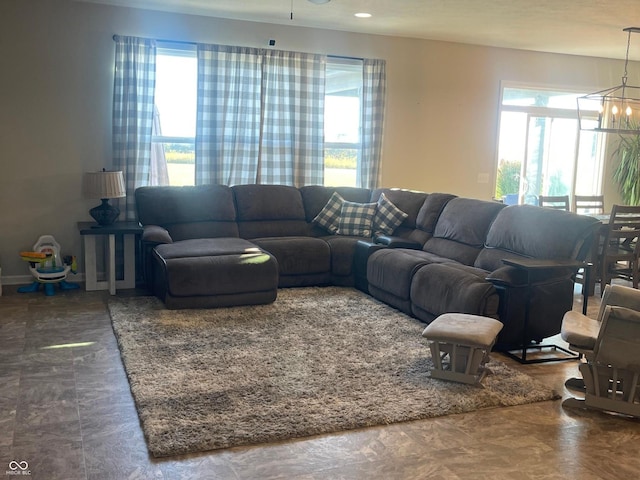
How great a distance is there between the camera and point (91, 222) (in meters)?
5.61

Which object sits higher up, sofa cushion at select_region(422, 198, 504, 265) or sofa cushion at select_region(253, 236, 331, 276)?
sofa cushion at select_region(422, 198, 504, 265)

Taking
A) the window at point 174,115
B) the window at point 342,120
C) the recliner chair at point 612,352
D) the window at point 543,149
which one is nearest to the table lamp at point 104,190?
the window at point 174,115

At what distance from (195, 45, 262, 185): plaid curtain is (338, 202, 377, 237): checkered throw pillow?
3.40 feet

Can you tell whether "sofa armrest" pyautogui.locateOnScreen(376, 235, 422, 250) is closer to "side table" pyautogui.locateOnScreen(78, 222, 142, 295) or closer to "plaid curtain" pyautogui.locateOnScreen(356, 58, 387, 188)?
"plaid curtain" pyautogui.locateOnScreen(356, 58, 387, 188)

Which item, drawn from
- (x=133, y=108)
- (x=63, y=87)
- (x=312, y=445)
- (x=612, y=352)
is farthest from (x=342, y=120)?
(x=312, y=445)

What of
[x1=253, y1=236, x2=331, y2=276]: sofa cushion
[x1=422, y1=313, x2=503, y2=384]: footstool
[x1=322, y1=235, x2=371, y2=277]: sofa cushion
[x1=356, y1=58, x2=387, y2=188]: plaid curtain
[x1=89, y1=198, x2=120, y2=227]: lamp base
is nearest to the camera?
[x1=422, y1=313, x2=503, y2=384]: footstool

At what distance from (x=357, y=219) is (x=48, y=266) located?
2.88 m

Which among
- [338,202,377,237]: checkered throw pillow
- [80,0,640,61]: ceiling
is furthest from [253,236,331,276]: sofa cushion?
[80,0,640,61]: ceiling

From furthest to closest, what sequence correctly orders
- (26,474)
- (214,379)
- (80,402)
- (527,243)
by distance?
(527,243) < (214,379) < (80,402) < (26,474)

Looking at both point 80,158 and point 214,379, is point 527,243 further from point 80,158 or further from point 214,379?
point 80,158

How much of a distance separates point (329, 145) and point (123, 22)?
2.40 metres

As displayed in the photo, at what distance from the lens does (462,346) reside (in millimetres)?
3305

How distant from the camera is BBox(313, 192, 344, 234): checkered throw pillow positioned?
6.00 m

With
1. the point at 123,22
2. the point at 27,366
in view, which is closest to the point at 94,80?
the point at 123,22
